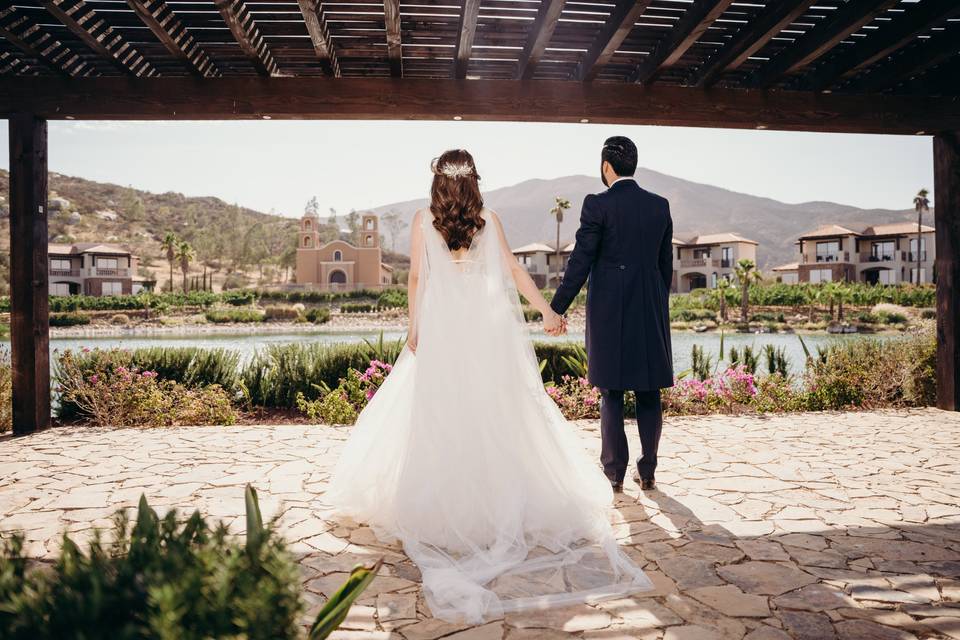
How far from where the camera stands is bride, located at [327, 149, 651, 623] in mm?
2695

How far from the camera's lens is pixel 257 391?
766cm

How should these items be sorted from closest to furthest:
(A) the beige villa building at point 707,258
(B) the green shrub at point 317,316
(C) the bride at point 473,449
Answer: (C) the bride at point 473,449, (B) the green shrub at point 317,316, (A) the beige villa building at point 707,258

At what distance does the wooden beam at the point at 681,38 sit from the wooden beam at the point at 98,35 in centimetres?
405

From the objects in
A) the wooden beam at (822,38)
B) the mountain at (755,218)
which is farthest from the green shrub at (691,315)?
the mountain at (755,218)

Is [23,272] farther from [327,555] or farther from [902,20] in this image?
[902,20]

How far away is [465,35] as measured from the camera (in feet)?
13.6

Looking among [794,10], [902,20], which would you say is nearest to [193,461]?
[794,10]

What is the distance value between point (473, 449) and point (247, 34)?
10.8ft

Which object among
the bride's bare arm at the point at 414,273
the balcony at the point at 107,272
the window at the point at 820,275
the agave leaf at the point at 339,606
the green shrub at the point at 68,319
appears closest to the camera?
the agave leaf at the point at 339,606

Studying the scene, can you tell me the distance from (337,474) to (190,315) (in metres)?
45.0

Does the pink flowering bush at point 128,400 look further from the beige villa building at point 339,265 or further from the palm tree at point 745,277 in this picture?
the beige villa building at point 339,265

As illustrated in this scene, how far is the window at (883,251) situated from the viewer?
179ft

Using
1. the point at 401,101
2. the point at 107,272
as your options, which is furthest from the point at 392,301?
the point at 401,101

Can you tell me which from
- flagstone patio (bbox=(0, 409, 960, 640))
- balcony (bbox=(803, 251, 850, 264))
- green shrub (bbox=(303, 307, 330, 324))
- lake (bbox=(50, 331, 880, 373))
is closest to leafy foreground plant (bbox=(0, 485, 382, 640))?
flagstone patio (bbox=(0, 409, 960, 640))
